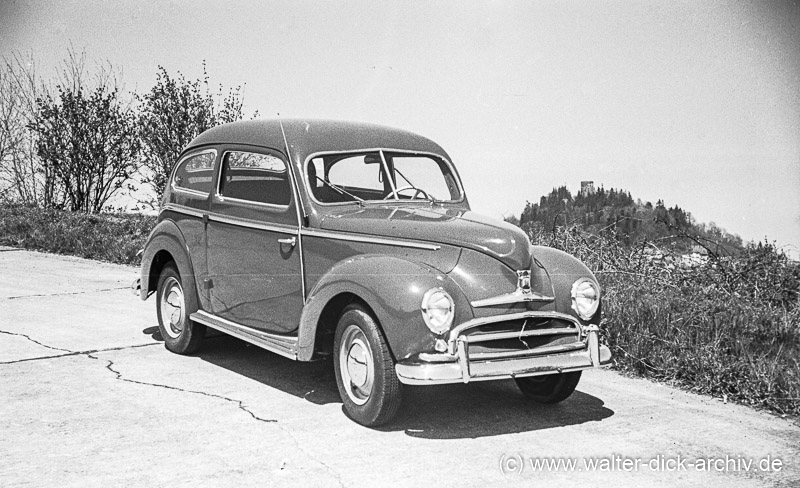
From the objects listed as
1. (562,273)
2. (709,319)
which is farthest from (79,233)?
(709,319)

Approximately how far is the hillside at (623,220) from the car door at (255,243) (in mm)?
3263

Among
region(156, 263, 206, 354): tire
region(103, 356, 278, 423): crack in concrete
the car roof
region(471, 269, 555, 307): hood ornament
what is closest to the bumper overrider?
region(471, 269, 555, 307): hood ornament

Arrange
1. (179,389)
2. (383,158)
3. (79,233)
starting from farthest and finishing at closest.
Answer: (79,233)
(383,158)
(179,389)

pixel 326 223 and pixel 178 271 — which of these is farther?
pixel 178 271

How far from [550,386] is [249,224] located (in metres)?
2.39

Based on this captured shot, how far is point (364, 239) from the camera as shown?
17.3ft

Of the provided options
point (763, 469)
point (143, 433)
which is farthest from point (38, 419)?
point (763, 469)

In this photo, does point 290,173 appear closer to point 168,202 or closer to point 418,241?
point 418,241

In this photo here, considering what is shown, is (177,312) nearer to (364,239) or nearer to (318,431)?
(364,239)

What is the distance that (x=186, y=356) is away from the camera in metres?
6.88

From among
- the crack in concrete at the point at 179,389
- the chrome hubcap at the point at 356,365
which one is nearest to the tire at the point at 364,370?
the chrome hubcap at the point at 356,365

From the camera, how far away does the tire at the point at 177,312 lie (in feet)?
22.0

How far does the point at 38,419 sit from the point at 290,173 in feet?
7.34

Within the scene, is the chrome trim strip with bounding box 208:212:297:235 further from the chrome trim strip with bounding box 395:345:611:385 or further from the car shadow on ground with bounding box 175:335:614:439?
the chrome trim strip with bounding box 395:345:611:385
